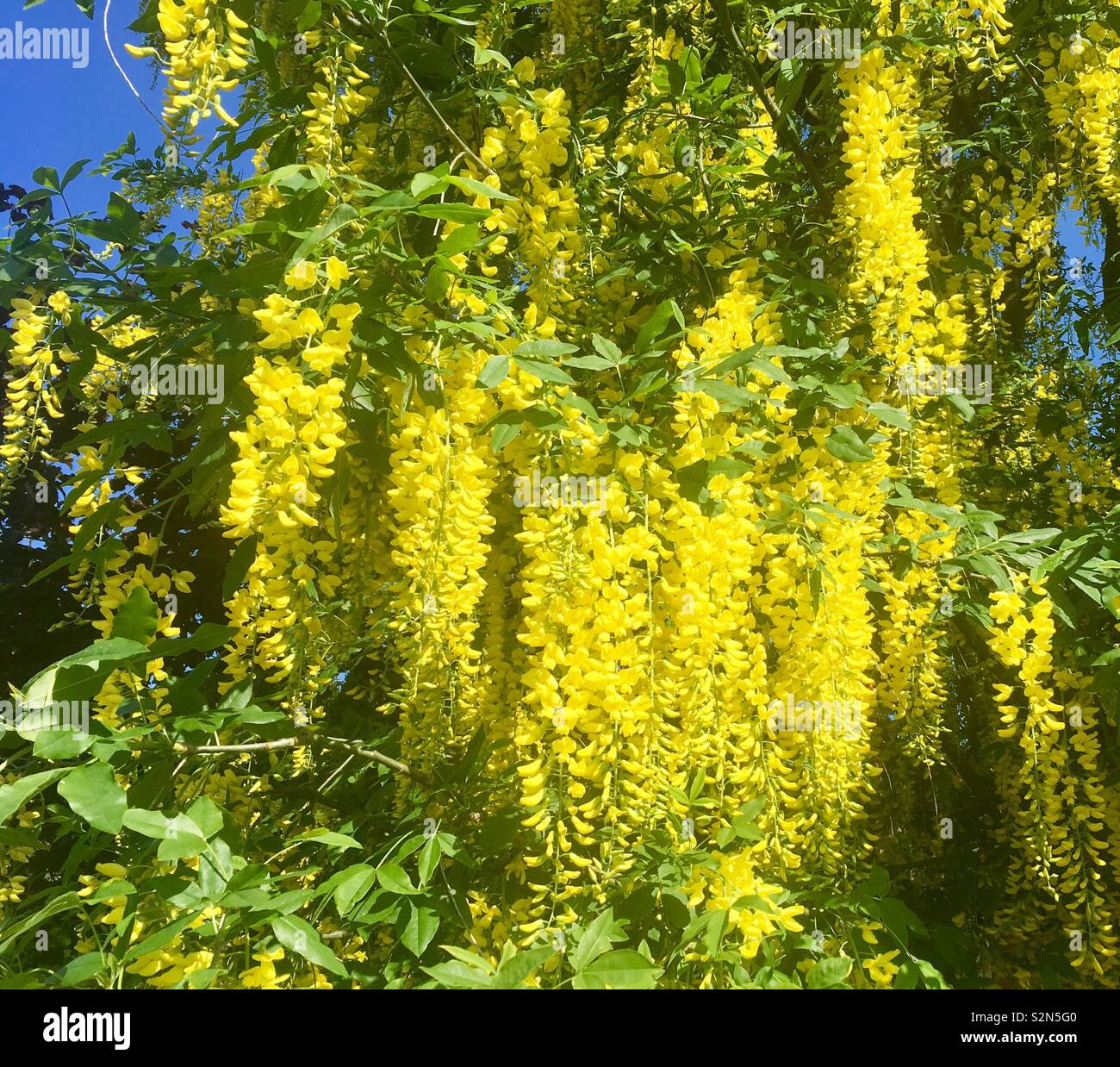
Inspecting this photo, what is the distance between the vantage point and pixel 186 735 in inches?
70.1

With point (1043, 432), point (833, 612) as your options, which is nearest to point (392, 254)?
point (833, 612)

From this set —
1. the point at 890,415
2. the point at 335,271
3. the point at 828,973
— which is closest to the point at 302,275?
the point at 335,271

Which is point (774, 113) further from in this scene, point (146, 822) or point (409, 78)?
point (146, 822)

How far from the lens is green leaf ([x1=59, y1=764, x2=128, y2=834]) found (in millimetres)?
1363

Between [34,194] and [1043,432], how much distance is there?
3.39 m

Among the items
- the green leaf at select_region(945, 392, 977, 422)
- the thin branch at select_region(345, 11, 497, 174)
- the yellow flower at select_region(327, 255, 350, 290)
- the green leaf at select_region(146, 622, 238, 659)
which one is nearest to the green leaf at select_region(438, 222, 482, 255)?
the yellow flower at select_region(327, 255, 350, 290)

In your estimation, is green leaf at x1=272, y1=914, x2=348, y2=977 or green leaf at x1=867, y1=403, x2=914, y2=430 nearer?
green leaf at x1=272, y1=914, x2=348, y2=977

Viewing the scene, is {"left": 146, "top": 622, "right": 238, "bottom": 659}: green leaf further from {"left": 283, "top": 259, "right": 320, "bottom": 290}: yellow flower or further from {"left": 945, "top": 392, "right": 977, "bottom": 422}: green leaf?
{"left": 945, "top": 392, "right": 977, "bottom": 422}: green leaf

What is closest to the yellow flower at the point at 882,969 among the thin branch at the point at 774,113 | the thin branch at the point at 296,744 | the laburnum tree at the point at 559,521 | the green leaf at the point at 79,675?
the laburnum tree at the point at 559,521

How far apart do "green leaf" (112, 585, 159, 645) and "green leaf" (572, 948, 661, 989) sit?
37.5 inches

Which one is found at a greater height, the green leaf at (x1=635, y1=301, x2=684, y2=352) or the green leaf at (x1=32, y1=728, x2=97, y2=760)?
the green leaf at (x1=635, y1=301, x2=684, y2=352)

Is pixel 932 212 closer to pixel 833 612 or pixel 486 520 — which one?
pixel 833 612
